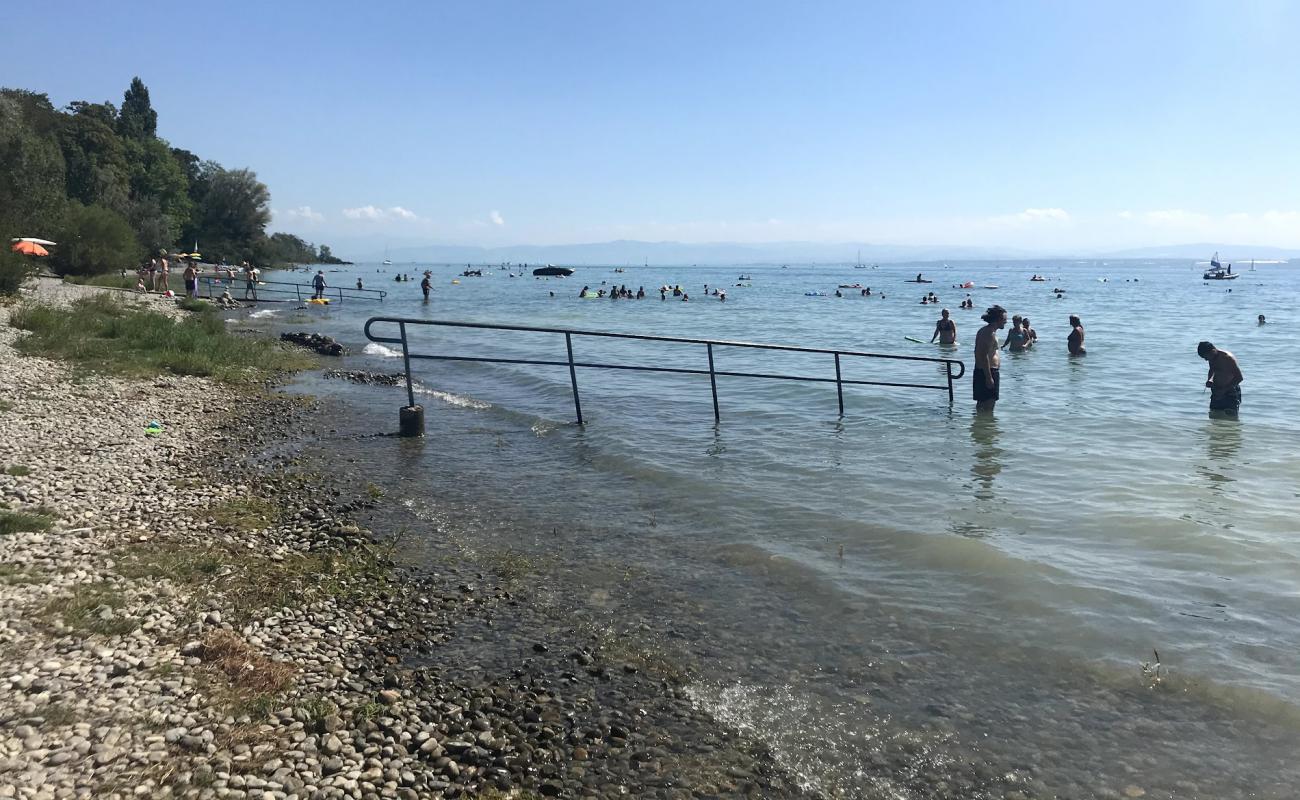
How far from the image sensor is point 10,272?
22.2m

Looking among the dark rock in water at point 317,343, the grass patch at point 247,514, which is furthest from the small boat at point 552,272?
the grass patch at point 247,514

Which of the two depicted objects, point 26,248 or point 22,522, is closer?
point 22,522

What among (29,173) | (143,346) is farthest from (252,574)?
(29,173)

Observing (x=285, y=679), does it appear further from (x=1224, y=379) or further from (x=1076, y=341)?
(x=1076, y=341)

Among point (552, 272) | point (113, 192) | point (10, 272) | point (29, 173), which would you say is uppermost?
point (113, 192)

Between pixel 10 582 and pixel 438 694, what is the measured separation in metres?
3.12

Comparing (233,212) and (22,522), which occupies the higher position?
(233,212)

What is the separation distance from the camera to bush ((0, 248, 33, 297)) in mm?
21938

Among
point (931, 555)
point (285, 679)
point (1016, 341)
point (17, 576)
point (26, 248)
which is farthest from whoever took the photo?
point (1016, 341)

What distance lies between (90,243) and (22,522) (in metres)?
40.2

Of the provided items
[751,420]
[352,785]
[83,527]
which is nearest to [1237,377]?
[751,420]

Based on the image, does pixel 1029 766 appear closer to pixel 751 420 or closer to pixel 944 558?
pixel 944 558

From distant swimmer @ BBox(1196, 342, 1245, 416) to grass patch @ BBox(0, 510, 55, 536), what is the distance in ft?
54.6

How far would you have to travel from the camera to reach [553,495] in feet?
29.7
